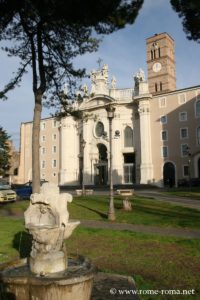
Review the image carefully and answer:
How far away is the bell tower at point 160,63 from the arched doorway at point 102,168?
16935mm

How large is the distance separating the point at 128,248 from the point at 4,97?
11.3 meters

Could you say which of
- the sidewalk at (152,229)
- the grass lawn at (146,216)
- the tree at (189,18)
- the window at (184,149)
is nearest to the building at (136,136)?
the window at (184,149)

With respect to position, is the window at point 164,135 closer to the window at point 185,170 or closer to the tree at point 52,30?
the window at point 185,170

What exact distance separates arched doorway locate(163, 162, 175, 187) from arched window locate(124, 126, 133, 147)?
7.32 metres

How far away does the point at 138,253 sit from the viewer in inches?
Answer: 352

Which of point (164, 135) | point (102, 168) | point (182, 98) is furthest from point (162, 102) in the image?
point (102, 168)

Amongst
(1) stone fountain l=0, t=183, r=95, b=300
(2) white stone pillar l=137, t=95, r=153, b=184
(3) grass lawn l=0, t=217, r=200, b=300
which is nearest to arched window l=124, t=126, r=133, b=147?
(2) white stone pillar l=137, t=95, r=153, b=184

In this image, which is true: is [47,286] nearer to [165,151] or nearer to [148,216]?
[148,216]

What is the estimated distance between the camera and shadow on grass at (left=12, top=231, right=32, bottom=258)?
9.31 meters

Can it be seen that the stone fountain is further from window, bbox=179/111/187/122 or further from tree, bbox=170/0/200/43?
window, bbox=179/111/187/122

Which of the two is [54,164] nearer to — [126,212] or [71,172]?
[71,172]

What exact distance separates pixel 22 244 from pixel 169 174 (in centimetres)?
4066

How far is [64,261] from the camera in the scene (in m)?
5.20

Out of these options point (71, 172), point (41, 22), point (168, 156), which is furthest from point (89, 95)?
point (71, 172)
